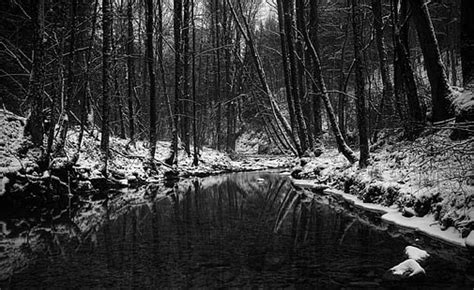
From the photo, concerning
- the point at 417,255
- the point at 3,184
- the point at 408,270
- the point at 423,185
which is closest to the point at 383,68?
the point at 423,185

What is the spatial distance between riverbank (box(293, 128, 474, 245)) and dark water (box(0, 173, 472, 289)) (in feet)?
2.79

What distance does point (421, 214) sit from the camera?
23.9ft

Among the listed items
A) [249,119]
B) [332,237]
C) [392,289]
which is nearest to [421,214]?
[332,237]

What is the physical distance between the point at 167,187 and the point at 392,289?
1221cm

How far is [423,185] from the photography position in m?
7.40

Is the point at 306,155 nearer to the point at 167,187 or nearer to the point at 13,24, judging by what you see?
the point at 167,187

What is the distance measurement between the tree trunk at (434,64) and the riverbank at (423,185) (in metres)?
0.78

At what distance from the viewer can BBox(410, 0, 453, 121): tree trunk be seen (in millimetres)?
9703

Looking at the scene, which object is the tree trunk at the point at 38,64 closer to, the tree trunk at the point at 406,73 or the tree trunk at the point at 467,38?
the tree trunk at the point at 406,73

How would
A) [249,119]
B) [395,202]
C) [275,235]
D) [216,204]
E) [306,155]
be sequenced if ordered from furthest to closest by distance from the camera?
[249,119] < [306,155] < [216,204] < [395,202] < [275,235]

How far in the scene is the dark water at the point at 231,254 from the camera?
466 cm

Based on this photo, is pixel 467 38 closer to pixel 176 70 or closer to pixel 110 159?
pixel 110 159

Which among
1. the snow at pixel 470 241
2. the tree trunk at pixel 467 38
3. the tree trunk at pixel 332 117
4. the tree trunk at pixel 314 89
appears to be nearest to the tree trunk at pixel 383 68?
the tree trunk at pixel 332 117

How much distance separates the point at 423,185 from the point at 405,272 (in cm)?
349
